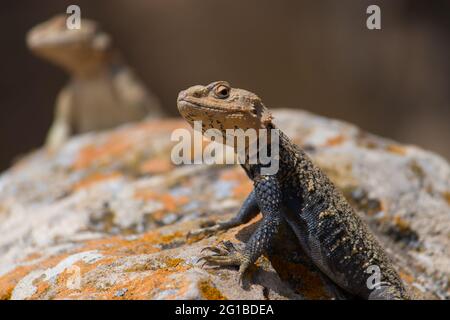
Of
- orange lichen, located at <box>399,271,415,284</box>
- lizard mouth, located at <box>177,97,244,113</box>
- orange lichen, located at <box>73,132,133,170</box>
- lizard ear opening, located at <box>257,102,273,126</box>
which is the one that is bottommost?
orange lichen, located at <box>399,271,415,284</box>

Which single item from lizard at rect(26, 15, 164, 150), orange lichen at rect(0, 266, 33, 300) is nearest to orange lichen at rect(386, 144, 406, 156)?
orange lichen at rect(0, 266, 33, 300)

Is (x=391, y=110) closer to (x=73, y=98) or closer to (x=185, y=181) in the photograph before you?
(x=73, y=98)

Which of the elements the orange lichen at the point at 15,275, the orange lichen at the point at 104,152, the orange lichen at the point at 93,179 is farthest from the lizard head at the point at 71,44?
the orange lichen at the point at 15,275

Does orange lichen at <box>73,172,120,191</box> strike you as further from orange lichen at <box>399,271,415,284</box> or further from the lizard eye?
orange lichen at <box>399,271,415,284</box>

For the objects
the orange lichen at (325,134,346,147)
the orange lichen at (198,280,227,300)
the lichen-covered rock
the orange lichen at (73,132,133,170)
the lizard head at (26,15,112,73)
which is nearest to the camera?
the orange lichen at (198,280,227,300)

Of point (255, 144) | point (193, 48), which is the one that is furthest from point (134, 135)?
point (193, 48)

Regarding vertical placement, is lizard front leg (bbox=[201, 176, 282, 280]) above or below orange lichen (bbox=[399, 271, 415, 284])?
above
